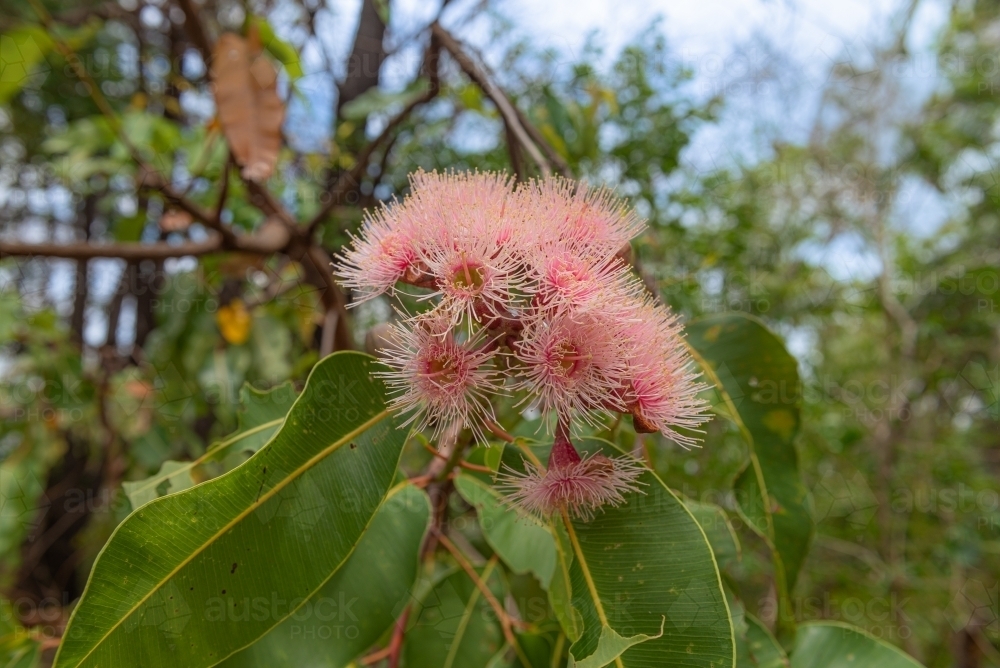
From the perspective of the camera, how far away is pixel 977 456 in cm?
341

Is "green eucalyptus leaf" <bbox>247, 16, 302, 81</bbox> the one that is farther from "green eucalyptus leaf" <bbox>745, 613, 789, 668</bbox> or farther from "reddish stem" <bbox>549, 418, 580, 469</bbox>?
"green eucalyptus leaf" <bbox>745, 613, 789, 668</bbox>

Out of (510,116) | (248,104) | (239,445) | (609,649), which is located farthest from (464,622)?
(248,104)

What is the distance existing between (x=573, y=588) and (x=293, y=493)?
37 centimetres

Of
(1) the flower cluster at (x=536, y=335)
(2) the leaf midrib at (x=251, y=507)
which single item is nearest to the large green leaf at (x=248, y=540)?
(2) the leaf midrib at (x=251, y=507)

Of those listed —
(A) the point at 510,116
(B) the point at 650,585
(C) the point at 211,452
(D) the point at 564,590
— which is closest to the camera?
(B) the point at 650,585

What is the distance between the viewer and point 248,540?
0.71 m

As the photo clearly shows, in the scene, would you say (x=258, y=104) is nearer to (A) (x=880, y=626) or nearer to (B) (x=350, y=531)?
(B) (x=350, y=531)

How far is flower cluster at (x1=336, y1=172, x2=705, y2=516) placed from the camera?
2.17ft

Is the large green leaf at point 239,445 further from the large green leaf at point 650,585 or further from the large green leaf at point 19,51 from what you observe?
the large green leaf at point 19,51

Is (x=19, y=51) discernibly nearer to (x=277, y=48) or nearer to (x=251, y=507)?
(x=277, y=48)

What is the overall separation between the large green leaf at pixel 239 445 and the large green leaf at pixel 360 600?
A: 23 centimetres

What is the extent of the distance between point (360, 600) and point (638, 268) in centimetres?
70

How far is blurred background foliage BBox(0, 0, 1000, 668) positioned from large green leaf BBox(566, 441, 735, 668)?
1.53 feet

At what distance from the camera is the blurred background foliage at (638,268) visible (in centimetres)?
187
